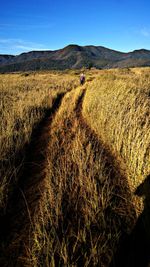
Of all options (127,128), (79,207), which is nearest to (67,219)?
(79,207)

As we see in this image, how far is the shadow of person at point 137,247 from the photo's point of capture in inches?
83.0

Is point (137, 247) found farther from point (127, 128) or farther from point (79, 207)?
point (127, 128)

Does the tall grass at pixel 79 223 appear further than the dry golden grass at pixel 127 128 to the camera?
No

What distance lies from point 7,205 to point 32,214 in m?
0.39

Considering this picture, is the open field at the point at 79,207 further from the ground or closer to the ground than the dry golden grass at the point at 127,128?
closer to the ground

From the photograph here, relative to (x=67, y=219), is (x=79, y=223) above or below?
above

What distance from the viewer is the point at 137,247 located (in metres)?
2.24

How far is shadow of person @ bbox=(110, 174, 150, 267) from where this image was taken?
6.91 ft

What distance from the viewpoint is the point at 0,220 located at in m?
2.80

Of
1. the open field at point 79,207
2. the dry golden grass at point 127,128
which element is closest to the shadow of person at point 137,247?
the open field at point 79,207

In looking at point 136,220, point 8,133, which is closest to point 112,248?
point 136,220

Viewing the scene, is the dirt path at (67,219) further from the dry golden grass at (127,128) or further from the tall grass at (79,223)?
the dry golden grass at (127,128)

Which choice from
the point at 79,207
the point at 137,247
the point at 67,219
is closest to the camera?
the point at 137,247

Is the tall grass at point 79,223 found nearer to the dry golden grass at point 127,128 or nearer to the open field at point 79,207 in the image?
the open field at point 79,207
